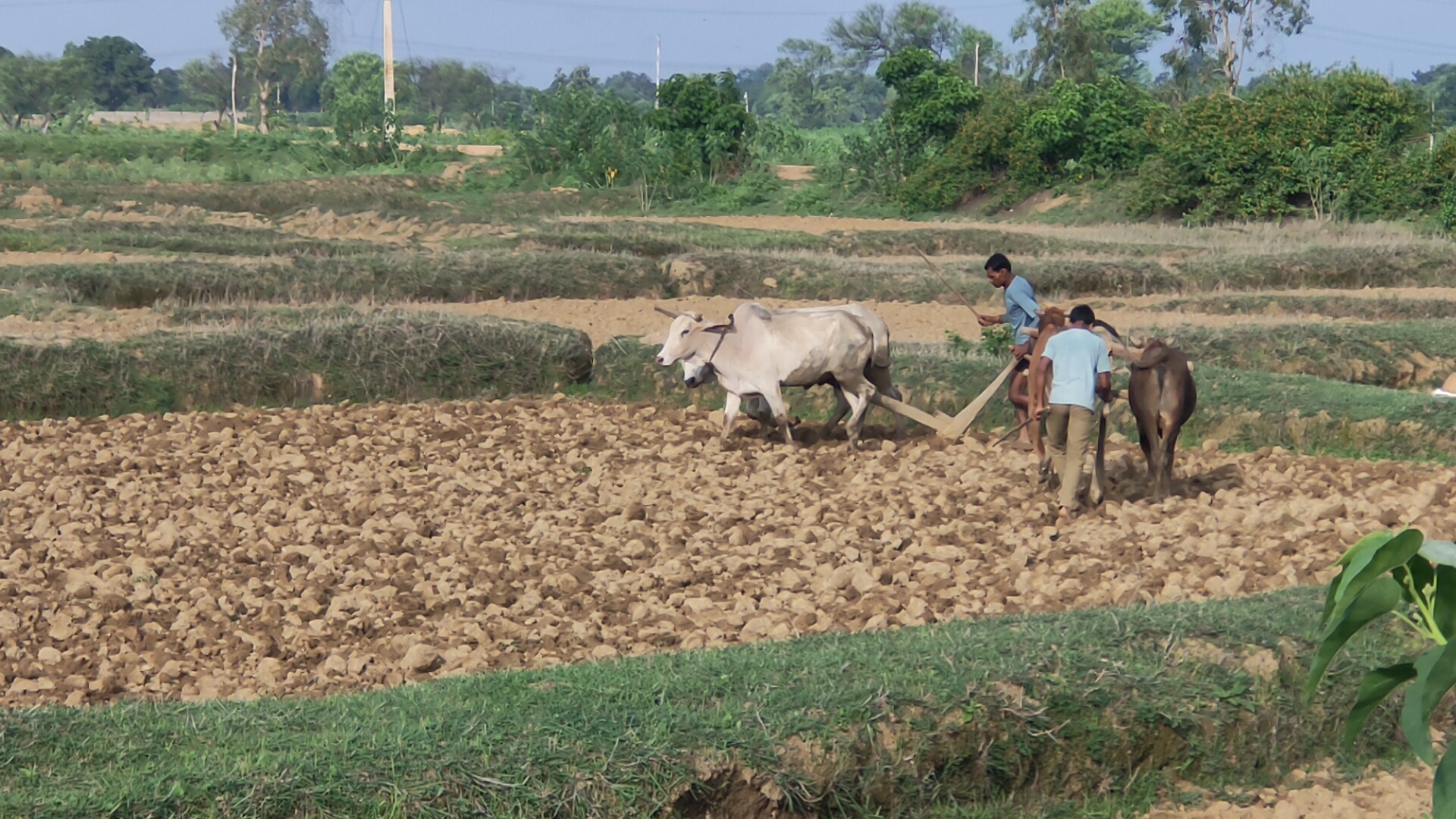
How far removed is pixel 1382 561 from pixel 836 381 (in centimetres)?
904

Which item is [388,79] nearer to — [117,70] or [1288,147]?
[1288,147]

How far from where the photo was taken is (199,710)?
17.2 feet

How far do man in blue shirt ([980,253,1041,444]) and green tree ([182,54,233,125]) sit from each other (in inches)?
2906

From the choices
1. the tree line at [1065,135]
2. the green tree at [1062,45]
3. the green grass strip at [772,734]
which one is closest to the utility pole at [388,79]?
the tree line at [1065,135]

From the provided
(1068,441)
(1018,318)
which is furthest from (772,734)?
(1018,318)

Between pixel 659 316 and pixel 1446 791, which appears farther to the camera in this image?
pixel 659 316

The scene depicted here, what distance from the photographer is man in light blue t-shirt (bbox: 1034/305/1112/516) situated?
8430 millimetres

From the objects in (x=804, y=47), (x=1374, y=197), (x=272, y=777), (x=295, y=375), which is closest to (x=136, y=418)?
(x=295, y=375)

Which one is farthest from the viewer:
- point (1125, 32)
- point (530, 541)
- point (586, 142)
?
point (1125, 32)

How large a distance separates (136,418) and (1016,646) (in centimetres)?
811

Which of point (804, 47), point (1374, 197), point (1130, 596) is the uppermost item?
point (804, 47)

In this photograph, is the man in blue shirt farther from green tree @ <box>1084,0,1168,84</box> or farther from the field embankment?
green tree @ <box>1084,0,1168,84</box>

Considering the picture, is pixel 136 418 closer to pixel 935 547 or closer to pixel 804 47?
pixel 935 547

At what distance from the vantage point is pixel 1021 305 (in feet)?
34.8
